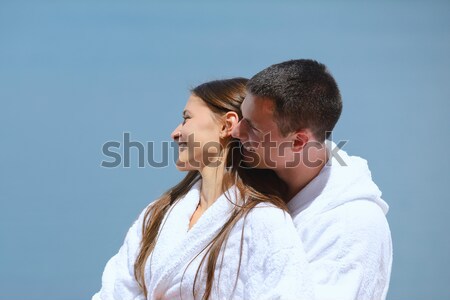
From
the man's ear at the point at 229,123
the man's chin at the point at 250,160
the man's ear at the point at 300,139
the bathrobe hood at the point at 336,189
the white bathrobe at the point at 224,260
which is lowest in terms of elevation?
the white bathrobe at the point at 224,260

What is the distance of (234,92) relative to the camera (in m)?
1.88

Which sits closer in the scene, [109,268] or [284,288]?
[284,288]

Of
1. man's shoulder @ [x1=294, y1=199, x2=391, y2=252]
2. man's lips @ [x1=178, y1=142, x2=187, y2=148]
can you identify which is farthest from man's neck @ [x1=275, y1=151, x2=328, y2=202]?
man's lips @ [x1=178, y1=142, x2=187, y2=148]

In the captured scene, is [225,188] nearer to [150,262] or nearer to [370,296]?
[150,262]

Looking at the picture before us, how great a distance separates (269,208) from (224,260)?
7.2 inches

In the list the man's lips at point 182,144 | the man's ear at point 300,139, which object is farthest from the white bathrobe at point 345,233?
the man's lips at point 182,144

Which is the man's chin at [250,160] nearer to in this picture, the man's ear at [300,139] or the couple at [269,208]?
the couple at [269,208]

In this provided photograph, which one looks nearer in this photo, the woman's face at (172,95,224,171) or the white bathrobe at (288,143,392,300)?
the white bathrobe at (288,143,392,300)

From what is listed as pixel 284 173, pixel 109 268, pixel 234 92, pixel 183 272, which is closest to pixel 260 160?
pixel 284 173

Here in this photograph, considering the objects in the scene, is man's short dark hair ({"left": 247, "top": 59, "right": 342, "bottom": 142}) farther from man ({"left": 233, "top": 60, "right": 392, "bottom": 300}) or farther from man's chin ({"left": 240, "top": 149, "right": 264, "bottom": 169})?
man's chin ({"left": 240, "top": 149, "right": 264, "bottom": 169})

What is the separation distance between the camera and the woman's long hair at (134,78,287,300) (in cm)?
175

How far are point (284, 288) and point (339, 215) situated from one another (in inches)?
10.0

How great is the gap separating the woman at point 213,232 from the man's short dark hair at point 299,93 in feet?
0.55

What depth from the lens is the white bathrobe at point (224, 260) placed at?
1.62 metres
